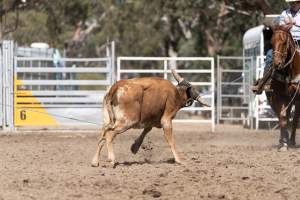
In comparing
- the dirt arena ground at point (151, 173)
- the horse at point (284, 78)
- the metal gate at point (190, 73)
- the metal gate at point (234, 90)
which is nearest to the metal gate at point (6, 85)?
the metal gate at point (190, 73)

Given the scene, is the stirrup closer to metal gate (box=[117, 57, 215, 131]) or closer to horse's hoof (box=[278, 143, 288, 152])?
horse's hoof (box=[278, 143, 288, 152])

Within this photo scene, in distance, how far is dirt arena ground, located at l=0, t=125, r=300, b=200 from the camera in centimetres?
906

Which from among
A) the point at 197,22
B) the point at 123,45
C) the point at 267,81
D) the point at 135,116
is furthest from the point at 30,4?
the point at 135,116

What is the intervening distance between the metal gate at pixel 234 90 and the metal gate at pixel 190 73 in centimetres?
45

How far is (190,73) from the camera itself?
25172 mm

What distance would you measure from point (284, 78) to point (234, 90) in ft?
40.6

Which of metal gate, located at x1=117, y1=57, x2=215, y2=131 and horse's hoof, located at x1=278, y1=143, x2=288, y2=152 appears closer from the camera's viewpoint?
horse's hoof, located at x1=278, y1=143, x2=288, y2=152

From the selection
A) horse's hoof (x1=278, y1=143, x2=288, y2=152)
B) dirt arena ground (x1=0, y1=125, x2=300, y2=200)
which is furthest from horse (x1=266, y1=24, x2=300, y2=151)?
dirt arena ground (x1=0, y1=125, x2=300, y2=200)

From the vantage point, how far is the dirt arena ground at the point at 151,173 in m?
9.06

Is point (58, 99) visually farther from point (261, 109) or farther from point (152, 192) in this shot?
point (152, 192)

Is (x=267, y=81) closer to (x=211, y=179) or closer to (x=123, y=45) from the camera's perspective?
(x=211, y=179)

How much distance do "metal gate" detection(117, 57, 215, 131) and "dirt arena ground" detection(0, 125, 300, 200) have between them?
15.7 ft

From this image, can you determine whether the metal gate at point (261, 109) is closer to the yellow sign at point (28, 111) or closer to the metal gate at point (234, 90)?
the metal gate at point (234, 90)

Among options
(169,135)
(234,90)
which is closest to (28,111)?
(234,90)
